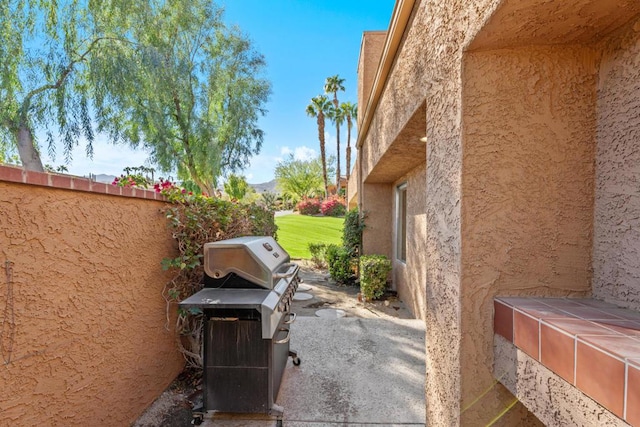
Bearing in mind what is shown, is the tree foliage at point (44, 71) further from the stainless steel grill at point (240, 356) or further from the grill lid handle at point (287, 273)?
the stainless steel grill at point (240, 356)

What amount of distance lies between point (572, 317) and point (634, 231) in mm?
668

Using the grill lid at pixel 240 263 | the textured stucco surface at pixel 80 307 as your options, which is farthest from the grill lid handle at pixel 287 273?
the textured stucco surface at pixel 80 307

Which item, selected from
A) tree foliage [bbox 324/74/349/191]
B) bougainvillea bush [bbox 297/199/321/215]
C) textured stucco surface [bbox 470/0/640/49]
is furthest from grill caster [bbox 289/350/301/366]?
tree foliage [bbox 324/74/349/191]

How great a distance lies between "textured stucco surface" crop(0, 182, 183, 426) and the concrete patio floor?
117 centimetres

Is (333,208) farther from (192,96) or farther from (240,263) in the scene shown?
(240,263)

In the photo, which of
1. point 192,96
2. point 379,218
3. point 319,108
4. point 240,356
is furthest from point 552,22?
point 319,108

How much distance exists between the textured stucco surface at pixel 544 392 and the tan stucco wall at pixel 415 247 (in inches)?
174

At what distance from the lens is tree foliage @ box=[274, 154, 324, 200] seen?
53.5m

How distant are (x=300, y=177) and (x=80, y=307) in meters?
52.0

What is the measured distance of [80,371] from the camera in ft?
9.12

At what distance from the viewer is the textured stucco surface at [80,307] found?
2.27 m

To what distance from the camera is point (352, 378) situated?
14.1 feet

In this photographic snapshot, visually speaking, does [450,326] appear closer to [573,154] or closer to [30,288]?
[573,154]

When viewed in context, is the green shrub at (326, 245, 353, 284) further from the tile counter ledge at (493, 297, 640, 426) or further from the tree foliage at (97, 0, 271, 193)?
the tree foliage at (97, 0, 271, 193)
